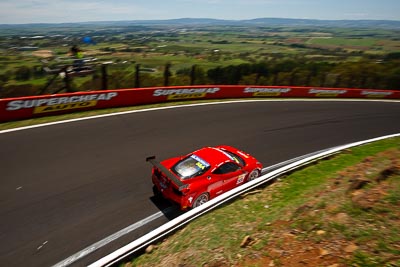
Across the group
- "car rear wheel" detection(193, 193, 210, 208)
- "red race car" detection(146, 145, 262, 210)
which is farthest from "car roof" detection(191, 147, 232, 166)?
"car rear wheel" detection(193, 193, 210, 208)

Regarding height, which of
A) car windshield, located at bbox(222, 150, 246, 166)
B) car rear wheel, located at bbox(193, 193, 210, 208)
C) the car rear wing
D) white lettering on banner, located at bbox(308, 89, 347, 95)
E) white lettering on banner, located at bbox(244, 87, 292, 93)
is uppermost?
the car rear wing

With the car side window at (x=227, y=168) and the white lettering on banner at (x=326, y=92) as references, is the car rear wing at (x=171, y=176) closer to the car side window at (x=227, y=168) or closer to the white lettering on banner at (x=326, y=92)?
the car side window at (x=227, y=168)

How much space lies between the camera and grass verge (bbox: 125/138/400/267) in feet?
14.3

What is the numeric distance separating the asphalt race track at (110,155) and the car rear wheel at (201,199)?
101cm

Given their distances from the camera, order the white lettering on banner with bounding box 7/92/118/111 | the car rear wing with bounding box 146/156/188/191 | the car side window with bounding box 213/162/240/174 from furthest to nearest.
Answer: the white lettering on banner with bounding box 7/92/118/111 → the car side window with bounding box 213/162/240/174 → the car rear wing with bounding box 146/156/188/191

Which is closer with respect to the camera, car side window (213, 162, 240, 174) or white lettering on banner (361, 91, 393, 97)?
car side window (213, 162, 240, 174)

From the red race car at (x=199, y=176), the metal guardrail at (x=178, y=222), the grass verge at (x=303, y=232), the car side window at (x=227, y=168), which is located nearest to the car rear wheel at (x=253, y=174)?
the red race car at (x=199, y=176)

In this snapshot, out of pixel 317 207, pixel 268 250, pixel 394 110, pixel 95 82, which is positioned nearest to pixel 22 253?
pixel 268 250

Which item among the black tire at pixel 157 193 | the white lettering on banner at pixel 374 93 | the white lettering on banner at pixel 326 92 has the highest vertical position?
the black tire at pixel 157 193

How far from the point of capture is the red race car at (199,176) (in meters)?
7.49

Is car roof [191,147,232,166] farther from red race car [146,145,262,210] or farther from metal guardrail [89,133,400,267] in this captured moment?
metal guardrail [89,133,400,267]

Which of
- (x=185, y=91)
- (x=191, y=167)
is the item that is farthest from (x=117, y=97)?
(x=191, y=167)

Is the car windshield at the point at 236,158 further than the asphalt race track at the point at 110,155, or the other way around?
the car windshield at the point at 236,158

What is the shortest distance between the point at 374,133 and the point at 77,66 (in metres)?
16.0
